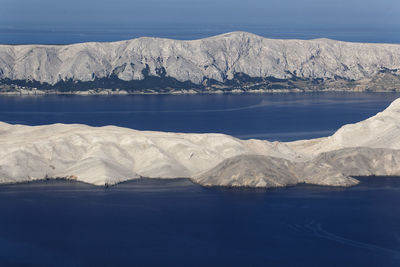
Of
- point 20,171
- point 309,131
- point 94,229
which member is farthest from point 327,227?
point 309,131

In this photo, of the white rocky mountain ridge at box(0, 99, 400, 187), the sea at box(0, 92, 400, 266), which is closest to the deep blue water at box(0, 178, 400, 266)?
Answer: the sea at box(0, 92, 400, 266)

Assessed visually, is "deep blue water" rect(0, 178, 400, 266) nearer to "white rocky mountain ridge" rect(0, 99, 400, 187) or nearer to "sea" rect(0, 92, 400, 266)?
"sea" rect(0, 92, 400, 266)

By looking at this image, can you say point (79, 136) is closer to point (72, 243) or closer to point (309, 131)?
point (72, 243)

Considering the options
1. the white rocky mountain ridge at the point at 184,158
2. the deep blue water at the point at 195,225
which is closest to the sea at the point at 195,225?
the deep blue water at the point at 195,225

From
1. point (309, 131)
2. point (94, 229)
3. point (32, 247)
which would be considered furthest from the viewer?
point (309, 131)

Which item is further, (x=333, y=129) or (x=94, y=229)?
(x=333, y=129)
